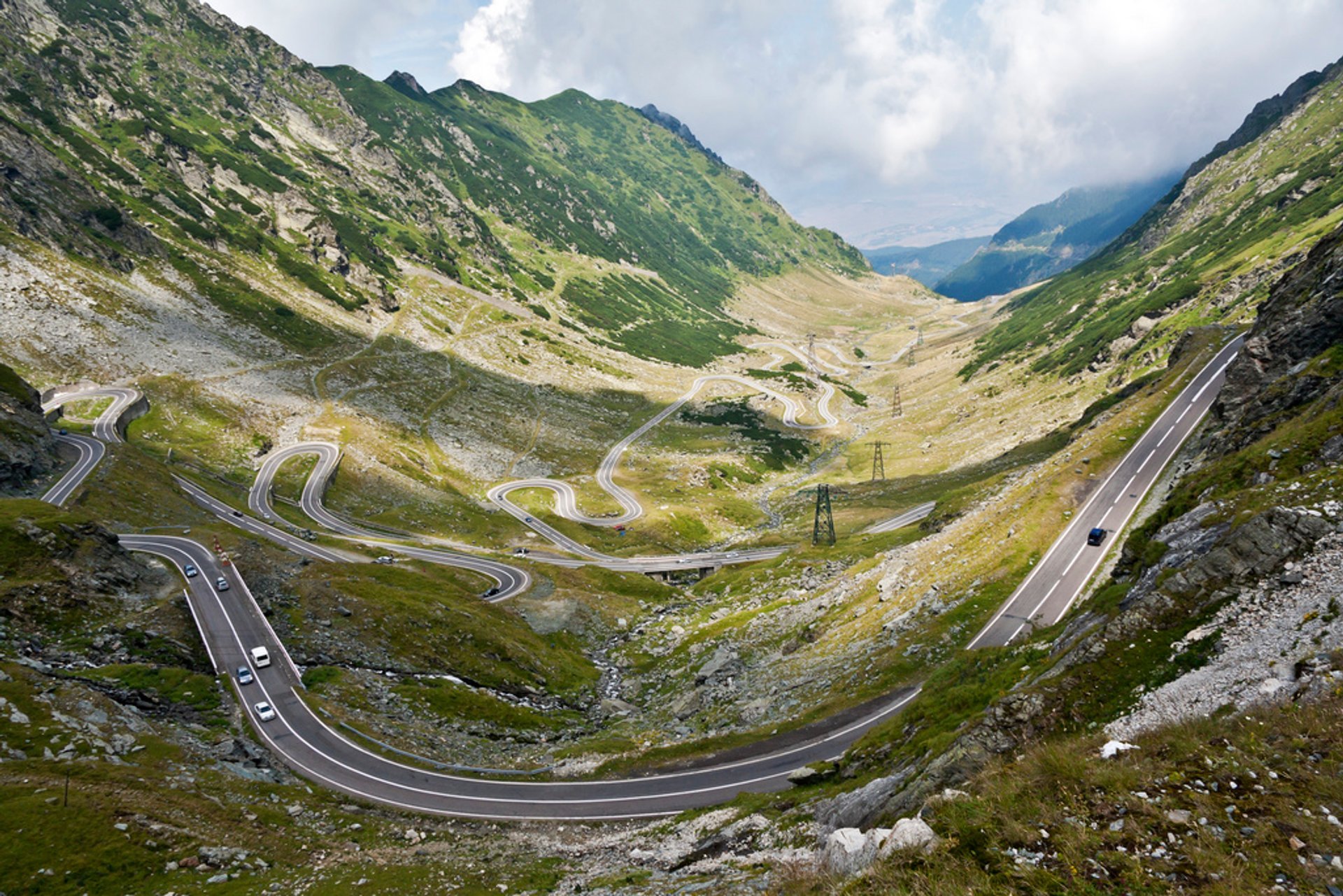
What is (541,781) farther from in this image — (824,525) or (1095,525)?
(824,525)

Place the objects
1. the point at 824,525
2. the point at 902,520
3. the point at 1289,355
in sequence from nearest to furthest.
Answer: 1. the point at 1289,355
2. the point at 902,520
3. the point at 824,525

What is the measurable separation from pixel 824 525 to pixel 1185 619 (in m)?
82.8

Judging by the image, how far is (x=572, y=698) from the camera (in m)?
60.0

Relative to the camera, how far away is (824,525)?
103 m

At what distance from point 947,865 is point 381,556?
A: 8215cm

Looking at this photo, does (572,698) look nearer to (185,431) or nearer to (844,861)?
(844,861)

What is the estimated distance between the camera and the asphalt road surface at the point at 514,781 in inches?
1516

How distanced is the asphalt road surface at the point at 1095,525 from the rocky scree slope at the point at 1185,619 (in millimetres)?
10920

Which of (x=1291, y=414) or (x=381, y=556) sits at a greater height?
(x=381, y=556)

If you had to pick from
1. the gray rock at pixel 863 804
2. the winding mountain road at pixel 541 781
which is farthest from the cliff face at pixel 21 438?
the gray rock at pixel 863 804

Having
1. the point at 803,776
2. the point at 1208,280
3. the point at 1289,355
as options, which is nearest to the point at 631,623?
→ the point at 803,776

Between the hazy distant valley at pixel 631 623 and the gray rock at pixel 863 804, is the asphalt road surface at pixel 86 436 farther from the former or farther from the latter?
the gray rock at pixel 863 804

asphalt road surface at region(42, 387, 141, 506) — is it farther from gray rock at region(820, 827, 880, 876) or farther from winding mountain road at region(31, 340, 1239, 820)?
gray rock at region(820, 827, 880, 876)

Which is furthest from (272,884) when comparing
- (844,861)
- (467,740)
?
(844,861)
